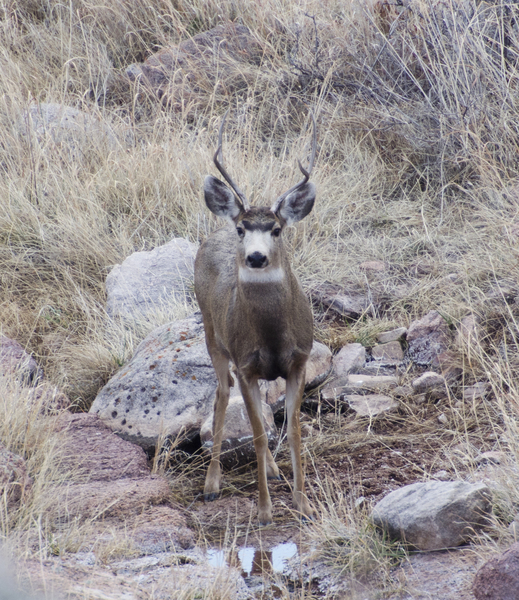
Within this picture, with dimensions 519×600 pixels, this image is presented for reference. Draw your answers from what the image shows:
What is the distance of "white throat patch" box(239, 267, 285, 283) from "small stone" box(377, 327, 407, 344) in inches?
79.9

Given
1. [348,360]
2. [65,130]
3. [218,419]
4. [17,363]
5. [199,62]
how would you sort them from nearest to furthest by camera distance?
[218,419] < [17,363] < [348,360] < [65,130] < [199,62]

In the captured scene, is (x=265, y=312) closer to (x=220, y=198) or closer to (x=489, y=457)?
(x=220, y=198)

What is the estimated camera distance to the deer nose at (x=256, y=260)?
391 cm

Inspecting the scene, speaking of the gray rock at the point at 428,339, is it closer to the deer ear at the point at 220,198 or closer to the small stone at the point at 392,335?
the small stone at the point at 392,335

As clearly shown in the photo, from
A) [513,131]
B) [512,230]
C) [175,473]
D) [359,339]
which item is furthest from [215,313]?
[513,131]

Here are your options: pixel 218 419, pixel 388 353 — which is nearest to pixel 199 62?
pixel 388 353

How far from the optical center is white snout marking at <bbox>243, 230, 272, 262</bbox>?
393 cm

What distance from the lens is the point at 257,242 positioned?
3967 mm

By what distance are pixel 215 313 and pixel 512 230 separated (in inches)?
103

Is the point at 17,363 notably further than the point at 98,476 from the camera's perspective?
Yes

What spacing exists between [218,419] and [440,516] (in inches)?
72.5

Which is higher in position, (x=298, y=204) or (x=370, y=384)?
(x=298, y=204)

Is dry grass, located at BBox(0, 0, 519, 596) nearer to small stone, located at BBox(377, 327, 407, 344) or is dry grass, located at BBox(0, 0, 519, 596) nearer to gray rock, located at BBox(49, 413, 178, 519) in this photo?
small stone, located at BBox(377, 327, 407, 344)

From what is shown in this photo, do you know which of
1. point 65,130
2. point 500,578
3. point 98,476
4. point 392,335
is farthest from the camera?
point 65,130
